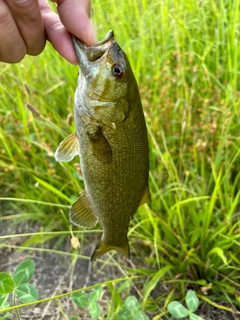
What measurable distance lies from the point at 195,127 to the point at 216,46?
50cm

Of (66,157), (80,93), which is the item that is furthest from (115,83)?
(66,157)

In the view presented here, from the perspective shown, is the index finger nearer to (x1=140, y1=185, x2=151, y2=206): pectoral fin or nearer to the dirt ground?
(x1=140, y1=185, x2=151, y2=206): pectoral fin

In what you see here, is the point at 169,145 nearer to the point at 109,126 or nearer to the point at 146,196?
the point at 146,196

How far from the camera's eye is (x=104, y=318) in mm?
1589

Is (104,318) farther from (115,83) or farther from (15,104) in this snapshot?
(15,104)

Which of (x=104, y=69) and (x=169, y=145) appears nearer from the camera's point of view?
(x=104, y=69)

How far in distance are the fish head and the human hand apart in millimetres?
38

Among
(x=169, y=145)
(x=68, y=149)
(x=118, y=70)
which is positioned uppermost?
(x=118, y=70)

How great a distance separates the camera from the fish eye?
1.08 m

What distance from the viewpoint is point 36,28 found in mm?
1112

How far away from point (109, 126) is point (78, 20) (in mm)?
302

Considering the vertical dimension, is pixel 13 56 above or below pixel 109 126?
above

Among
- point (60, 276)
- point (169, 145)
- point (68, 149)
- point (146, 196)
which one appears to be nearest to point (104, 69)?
point (68, 149)

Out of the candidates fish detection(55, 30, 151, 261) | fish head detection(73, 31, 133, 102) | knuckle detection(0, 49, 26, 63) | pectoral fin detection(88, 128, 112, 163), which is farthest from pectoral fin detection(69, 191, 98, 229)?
knuckle detection(0, 49, 26, 63)
